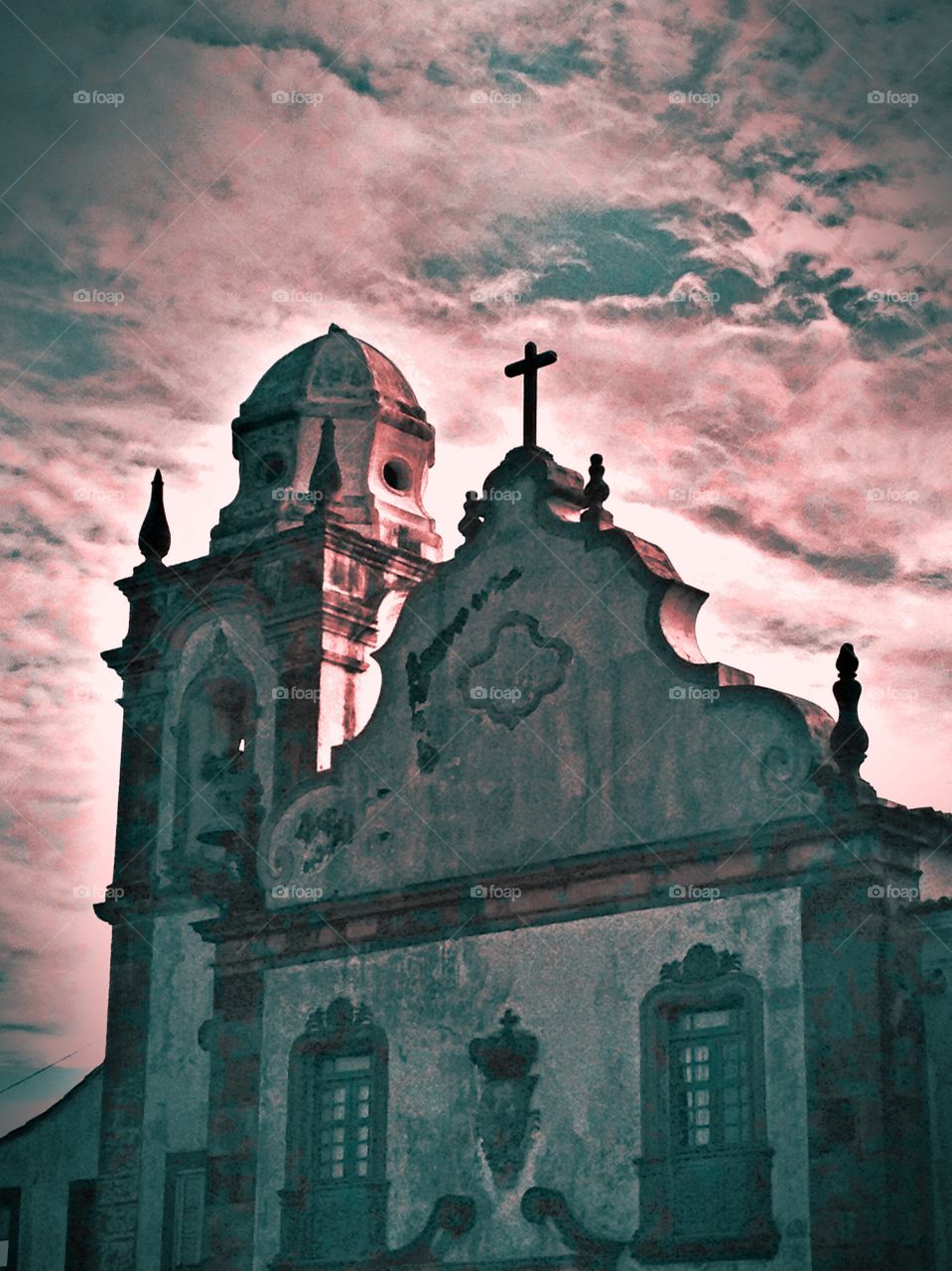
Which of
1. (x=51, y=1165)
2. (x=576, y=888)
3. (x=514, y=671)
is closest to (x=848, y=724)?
(x=576, y=888)

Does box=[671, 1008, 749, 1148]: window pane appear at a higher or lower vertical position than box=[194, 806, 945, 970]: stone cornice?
lower

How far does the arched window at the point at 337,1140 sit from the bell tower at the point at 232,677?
81.2 inches

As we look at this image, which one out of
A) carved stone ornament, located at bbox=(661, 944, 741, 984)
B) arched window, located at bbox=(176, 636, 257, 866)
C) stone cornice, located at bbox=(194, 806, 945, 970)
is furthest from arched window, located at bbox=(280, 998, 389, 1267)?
arched window, located at bbox=(176, 636, 257, 866)

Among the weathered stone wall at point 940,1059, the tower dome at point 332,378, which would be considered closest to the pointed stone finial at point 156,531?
the tower dome at point 332,378

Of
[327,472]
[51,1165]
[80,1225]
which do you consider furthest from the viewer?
[51,1165]

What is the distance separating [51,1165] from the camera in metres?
25.7

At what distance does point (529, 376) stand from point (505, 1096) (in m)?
7.32

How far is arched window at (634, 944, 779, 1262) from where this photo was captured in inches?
709

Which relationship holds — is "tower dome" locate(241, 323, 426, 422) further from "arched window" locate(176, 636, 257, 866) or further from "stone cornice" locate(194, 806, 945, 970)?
"stone cornice" locate(194, 806, 945, 970)

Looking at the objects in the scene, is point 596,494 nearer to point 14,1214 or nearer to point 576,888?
point 576,888

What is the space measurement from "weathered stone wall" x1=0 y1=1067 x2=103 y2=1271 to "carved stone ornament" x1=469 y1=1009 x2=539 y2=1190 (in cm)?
717

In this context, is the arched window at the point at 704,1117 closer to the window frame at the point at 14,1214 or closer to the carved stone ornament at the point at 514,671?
the carved stone ornament at the point at 514,671

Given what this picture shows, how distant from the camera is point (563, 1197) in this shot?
19031mm

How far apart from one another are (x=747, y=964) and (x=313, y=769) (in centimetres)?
696
